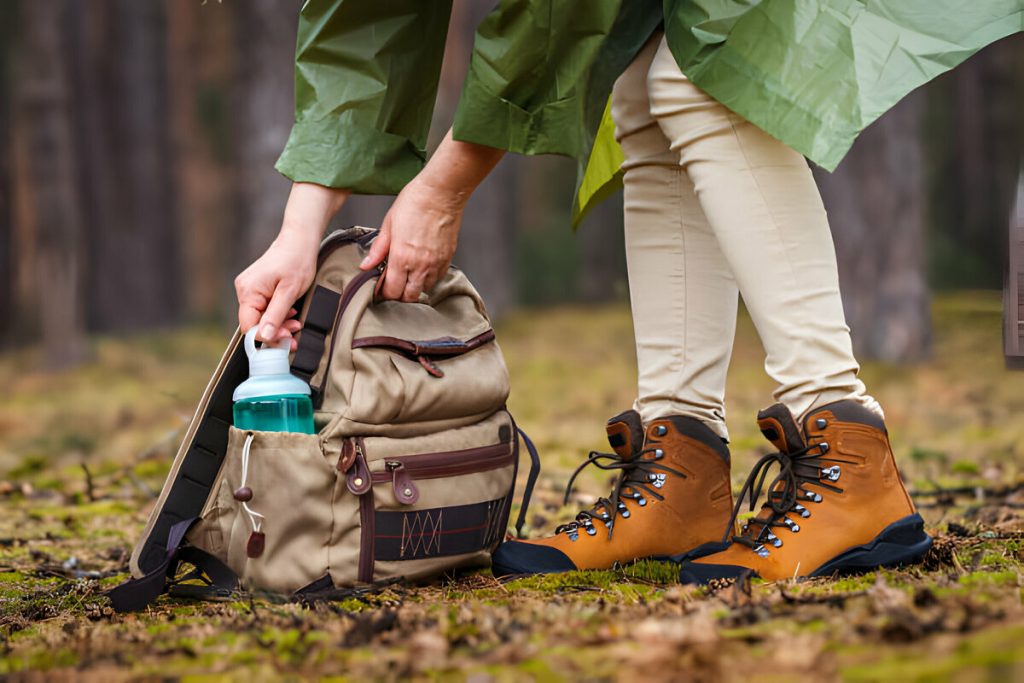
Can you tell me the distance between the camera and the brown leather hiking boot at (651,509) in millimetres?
2131

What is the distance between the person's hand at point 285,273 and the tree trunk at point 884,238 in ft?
18.4

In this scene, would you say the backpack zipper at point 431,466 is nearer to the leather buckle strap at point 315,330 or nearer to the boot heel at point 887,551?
the leather buckle strap at point 315,330

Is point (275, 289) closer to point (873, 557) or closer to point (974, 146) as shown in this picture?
point (873, 557)

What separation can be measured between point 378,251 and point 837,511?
105 centimetres

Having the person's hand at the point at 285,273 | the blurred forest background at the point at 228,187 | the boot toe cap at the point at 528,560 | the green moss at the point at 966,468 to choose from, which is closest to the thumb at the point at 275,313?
the person's hand at the point at 285,273

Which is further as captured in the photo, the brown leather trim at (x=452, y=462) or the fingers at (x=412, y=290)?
the fingers at (x=412, y=290)

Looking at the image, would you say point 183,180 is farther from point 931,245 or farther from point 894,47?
point 894,47

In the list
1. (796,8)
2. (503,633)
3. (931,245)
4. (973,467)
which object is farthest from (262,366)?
(931,245)

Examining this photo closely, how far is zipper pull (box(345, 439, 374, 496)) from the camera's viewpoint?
6.23 feet

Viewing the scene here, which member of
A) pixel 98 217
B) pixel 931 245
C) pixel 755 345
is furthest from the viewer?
pixel 98 217

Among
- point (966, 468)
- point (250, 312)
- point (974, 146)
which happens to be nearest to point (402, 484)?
point (250, 312)

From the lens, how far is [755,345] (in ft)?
26.4

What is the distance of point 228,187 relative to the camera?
16219 mm

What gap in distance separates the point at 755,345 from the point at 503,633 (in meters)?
6.91
